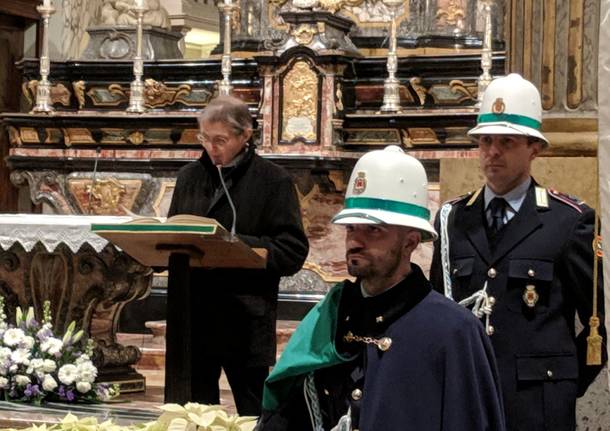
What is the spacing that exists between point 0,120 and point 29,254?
4.59 metres

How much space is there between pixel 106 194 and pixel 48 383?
4437 millimetres

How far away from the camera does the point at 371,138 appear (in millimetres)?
11359

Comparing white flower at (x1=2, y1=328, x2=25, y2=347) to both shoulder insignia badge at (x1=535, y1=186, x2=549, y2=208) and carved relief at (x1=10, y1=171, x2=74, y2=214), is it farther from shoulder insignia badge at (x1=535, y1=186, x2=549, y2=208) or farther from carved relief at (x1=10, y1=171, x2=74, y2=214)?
carved relief at (x1=10, y1=171, x2=74, y2=214)

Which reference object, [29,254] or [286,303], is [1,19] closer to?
[286,303]

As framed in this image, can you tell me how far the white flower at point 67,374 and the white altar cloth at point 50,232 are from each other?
0.66 metres

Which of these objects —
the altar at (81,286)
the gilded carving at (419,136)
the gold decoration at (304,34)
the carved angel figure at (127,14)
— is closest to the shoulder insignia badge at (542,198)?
the altar at (81,286)

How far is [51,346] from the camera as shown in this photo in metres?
7.81

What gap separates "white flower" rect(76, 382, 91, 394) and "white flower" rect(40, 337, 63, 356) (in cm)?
21

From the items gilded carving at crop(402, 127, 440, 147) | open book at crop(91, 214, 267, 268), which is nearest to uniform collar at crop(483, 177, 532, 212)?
open book at crop(91, 214, 267, 268)

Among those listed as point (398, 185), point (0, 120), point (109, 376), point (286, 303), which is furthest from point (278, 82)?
point (398, 185)

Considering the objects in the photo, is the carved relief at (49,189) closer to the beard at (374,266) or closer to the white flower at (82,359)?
the white flower at (82,359)

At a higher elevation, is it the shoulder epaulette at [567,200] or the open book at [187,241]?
the shoulder epaulette at [567,200]

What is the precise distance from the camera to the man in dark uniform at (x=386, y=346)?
11.4 feet

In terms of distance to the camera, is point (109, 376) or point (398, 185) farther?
point (109, 376)
